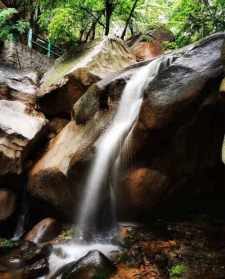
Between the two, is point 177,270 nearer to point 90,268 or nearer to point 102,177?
point 90,268

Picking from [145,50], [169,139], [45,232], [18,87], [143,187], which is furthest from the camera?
[145,50]

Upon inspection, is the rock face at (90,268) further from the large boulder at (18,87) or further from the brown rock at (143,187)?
the large boulder at (18,87)

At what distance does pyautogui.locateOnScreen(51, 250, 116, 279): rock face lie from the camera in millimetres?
6309

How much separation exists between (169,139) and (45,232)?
3.46 m

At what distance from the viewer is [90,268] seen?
6.38 m

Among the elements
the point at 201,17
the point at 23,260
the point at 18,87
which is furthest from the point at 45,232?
the point at 201,17

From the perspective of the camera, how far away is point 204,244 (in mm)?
7566

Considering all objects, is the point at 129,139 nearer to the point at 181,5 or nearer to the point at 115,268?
the point at 115,268

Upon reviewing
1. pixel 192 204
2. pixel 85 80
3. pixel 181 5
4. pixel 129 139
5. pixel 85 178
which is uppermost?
pixel 181 5

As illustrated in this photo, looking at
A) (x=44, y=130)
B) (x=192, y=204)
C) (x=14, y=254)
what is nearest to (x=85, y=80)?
(x=44, y=130)

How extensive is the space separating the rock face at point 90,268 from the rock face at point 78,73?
248 inches

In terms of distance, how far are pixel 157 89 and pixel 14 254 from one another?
14.4 feet

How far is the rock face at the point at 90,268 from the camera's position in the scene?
6.31 metres

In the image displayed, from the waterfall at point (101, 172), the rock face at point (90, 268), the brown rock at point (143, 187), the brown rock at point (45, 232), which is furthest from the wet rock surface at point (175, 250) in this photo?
the brown rock at point (45, 232)
